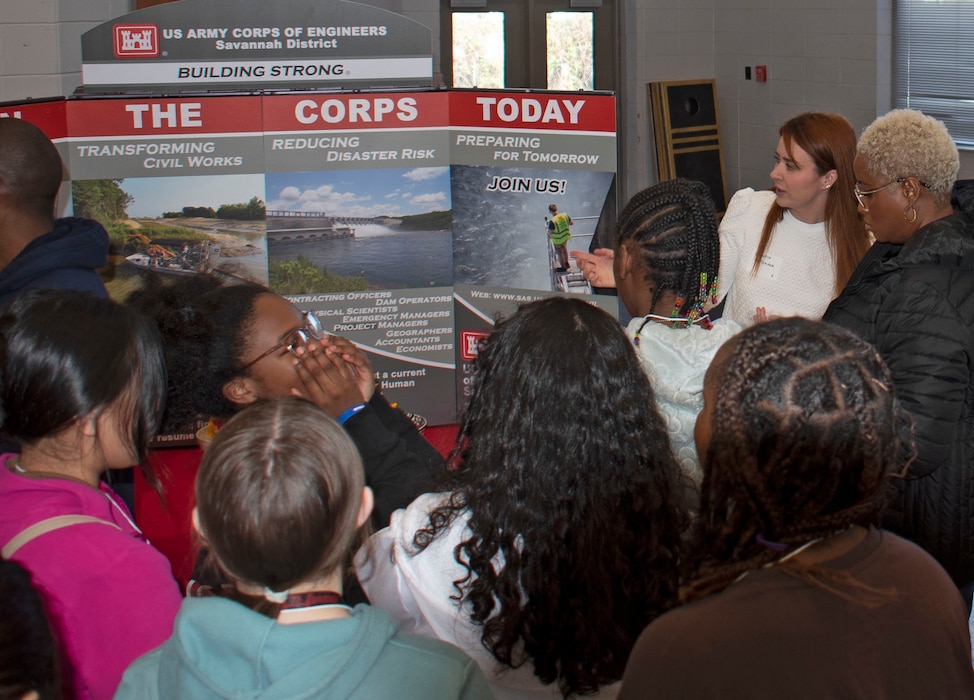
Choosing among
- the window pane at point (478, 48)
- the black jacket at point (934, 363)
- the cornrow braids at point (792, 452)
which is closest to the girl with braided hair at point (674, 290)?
the black jacket at point (934, 363)

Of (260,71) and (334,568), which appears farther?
(260,71)

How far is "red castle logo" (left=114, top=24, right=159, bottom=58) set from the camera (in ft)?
10.9

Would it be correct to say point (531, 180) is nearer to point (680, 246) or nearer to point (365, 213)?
point (365, 213)

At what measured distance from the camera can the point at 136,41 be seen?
3.35m

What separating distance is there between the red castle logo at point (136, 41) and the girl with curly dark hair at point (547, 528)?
2.41 meters

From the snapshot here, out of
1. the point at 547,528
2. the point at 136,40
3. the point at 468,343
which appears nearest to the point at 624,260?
the point at 547,528

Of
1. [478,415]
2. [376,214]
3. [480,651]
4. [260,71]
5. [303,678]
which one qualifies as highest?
[260,71]

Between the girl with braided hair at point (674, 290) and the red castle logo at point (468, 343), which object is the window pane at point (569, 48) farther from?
the girl with braided hair at point (674, 290)

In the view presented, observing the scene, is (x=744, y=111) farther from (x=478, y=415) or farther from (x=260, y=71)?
(x=478, y=415)

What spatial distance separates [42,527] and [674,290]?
1247mm

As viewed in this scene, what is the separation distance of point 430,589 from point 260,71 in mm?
2486

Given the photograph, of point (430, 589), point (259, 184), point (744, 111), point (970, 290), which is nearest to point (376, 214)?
point (259, 184)

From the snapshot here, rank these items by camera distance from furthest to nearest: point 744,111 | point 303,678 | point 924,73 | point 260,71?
point 744,111 < point 924,73 < point 260,71 < point 303,678

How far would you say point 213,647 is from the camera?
1.02 meters
